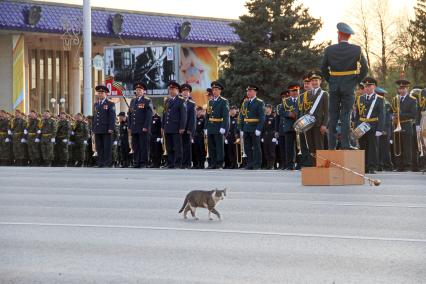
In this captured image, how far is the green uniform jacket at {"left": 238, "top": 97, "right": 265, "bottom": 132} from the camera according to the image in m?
24.9

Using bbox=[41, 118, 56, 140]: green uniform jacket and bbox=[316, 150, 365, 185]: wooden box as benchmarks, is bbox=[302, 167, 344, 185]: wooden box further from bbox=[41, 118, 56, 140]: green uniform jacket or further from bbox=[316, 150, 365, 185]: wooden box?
bbox=[41, 118, 56, 140]: green uniform jacket

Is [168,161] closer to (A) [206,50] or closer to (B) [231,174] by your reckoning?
(B) [231,174]

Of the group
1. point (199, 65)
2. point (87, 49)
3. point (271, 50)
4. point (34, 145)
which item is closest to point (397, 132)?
point (34, 145)

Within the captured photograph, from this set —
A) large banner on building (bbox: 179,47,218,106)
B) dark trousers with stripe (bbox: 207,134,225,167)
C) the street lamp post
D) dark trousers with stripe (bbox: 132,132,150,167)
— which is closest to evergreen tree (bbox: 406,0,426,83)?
large banner on building (bbox: 179,47,218,106)

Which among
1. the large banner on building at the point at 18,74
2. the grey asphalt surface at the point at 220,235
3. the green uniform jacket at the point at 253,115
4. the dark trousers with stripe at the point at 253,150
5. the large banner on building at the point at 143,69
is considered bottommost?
the grey asphalt surface at the point at 220,235

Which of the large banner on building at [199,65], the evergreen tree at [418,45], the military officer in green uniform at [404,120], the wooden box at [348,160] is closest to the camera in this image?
the wooden box at [348,160]

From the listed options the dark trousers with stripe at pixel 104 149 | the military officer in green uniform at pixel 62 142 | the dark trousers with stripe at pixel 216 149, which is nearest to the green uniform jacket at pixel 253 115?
the dark trousers with stripe at pixel 216 149

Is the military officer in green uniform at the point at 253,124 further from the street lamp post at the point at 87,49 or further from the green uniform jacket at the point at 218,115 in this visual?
the street lamp post at the point at 87,49

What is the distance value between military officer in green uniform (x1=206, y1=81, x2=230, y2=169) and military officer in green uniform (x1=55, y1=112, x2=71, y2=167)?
695 cm

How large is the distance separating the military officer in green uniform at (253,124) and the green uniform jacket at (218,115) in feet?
1.50

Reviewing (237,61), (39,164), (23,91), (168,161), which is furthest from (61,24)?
(168,161)

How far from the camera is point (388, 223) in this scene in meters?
12.1

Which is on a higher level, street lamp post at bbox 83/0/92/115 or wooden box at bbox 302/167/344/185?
street lamp post at bbox 83/0/92/115

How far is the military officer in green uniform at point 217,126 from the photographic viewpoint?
25609 millimetres
